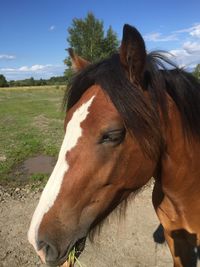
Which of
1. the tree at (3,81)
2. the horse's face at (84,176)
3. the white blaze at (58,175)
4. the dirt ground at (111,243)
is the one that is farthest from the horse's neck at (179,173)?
the tree at (3,81)

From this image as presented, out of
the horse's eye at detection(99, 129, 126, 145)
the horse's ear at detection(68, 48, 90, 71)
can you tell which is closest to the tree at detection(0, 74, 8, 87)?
the horse's ear at detection(68, 48, 90, 71)

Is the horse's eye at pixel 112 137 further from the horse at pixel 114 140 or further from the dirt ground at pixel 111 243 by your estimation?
the dirt ground at pixel 111 243

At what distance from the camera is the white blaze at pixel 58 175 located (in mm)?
1851

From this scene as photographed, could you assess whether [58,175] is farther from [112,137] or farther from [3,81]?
[3,81]

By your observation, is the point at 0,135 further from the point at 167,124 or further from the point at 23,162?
the point at 167,124

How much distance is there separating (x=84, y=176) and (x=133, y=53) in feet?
2.64

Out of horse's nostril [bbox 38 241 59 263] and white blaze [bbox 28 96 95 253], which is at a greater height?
white blaze [bbox 28 96 95 253]

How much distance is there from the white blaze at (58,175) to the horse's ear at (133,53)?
31cm

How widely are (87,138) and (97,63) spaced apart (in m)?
0.62

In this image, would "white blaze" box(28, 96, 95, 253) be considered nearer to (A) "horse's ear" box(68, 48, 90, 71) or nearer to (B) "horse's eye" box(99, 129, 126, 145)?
(B) "horse's eye" box(99, 129, 126, 145)

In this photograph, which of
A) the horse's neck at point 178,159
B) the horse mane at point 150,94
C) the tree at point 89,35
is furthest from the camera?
the tree at point 89,35

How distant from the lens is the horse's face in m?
1.85

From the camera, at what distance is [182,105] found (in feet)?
7.39

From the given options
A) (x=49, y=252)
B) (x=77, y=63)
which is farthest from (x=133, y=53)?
(x=49, y=252)
